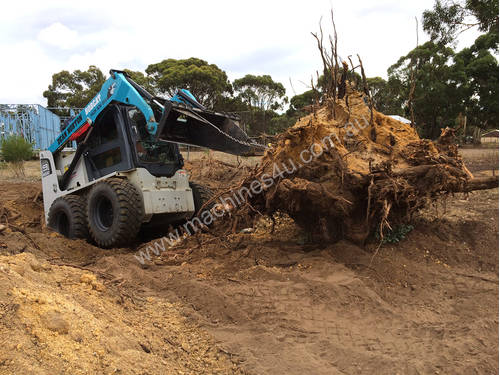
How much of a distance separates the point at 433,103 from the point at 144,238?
2265cm

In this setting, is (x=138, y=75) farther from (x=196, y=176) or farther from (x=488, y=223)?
(x=488, y=223)

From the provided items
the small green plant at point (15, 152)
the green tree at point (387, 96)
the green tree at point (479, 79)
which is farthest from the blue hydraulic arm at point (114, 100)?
the green tree at point (479, 79)

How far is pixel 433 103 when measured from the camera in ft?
77.0

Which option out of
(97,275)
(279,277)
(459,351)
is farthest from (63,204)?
(459,351)

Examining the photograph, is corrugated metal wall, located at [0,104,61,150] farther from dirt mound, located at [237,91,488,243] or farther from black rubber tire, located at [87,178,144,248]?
dirt mound, located at [237,91,488,243]

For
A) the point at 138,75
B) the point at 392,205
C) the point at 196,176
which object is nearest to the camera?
the point at 392,205

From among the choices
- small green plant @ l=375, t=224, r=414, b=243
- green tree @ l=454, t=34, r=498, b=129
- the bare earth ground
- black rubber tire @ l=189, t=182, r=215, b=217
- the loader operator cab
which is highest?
green tree @ l=454, t=34, r=498, b=129

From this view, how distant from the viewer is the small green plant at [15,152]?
12781 millimetres

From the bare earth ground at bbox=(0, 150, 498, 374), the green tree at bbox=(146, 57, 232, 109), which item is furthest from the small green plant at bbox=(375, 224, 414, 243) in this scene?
the green tree at bbox=(146, 57, 232, 109)

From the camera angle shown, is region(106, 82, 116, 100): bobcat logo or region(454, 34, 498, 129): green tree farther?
region(454, 34, 498, 129): green tree

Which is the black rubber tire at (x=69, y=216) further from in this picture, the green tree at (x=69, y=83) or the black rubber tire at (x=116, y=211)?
the green tree at (x=69, y=83)

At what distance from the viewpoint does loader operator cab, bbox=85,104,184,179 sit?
594cm

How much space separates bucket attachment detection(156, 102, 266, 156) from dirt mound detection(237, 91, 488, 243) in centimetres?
101

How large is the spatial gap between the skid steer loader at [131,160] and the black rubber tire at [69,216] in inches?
0.5
